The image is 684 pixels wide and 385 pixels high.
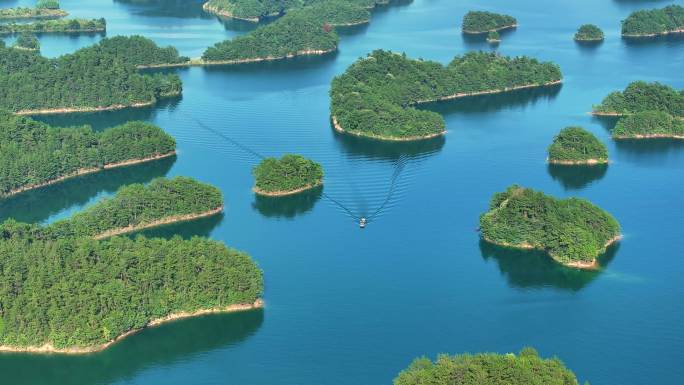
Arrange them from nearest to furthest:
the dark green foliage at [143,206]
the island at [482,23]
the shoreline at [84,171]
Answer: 1. the dark green foliage at [143,206]
2. the shoreline at [84,171]
3. the island at [482,23]

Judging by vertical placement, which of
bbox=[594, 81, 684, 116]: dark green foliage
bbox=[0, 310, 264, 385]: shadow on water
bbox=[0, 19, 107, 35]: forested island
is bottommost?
bbox=[0, 310, 264, 385]: shadow on water

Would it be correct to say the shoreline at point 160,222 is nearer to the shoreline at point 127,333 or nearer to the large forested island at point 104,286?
the large forested island at point 104,286

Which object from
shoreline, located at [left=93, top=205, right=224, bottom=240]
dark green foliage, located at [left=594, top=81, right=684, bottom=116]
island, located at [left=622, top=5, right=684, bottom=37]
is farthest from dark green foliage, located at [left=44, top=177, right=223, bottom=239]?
island, located at [left=622, top=5, right=684, bottom=37]

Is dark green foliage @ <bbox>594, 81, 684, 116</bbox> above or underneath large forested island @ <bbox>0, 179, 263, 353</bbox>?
above

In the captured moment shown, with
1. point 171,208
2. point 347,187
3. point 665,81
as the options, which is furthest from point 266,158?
point 665,81

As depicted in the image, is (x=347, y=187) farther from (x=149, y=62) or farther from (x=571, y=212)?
(x=149, y=62)

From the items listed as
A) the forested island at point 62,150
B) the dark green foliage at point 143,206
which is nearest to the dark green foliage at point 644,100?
the forested island at point 62,150

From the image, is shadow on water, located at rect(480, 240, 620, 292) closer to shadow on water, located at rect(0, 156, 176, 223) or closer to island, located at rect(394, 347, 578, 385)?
island, located at rect(394, 347, 578, 385)
